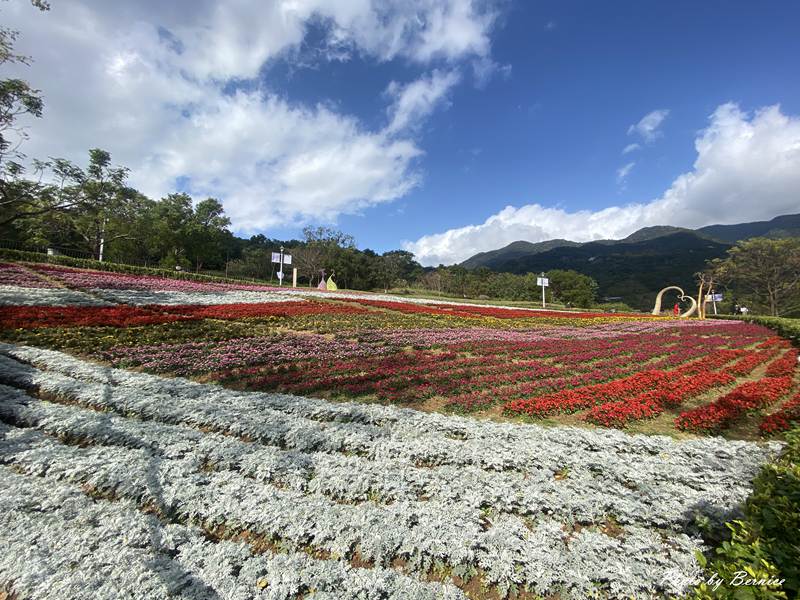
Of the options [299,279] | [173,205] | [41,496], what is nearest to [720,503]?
[41,496]

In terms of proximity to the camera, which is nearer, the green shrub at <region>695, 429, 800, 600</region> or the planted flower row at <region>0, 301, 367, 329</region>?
the green shrub at <region>695, 429, 800, 600</region>

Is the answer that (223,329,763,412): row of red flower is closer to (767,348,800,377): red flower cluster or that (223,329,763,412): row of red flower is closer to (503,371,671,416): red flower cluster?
(503,371,671,416): red flower cluster

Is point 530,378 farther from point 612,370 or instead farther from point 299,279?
point 299,279

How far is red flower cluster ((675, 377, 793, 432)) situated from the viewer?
23.3ft

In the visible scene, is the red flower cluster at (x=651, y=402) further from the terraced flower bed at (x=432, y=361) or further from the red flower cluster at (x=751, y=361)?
the red flower cluster at (x=751, y=361)

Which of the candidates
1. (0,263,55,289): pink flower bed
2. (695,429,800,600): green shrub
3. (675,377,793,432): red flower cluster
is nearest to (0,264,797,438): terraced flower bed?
(675,377,793,432): red flower cluster

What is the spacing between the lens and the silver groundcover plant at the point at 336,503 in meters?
3.12

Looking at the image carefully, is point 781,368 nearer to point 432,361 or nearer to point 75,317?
point 432,361

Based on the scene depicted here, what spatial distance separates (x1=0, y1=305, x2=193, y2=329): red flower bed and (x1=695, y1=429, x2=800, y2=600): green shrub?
654 inches

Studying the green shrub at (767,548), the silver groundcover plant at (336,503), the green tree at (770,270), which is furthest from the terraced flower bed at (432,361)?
the green tree at (770,270)

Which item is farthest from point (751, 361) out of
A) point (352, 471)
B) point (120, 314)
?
point (120, 314)

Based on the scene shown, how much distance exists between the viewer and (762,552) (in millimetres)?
2395

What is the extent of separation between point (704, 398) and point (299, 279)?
82.0m

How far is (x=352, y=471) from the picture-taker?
478 centimetres
